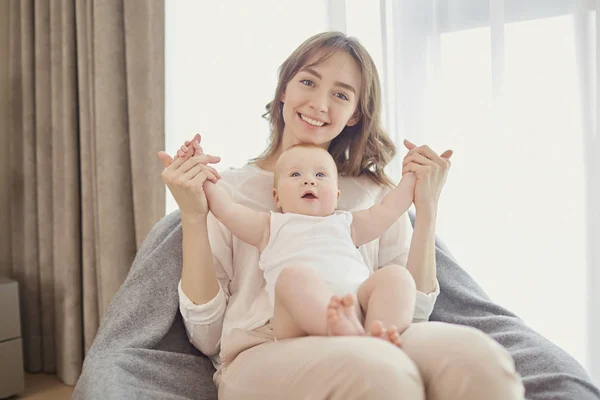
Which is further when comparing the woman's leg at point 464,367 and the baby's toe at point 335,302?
the baby's toe at point 335,302

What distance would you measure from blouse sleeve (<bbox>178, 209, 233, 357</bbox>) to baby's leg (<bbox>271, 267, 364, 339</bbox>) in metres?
0.26

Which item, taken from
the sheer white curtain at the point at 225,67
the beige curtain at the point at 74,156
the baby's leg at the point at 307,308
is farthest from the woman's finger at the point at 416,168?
the beige curtain at the point at 74,156

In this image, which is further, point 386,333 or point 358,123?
point 358,123

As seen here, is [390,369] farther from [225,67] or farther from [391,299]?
[225,67]

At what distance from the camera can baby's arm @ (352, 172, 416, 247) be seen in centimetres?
146

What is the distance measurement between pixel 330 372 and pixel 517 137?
1.15m

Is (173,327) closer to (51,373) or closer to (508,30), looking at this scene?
(508,30)

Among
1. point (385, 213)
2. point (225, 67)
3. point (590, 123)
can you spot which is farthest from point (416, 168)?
point (225, 67)

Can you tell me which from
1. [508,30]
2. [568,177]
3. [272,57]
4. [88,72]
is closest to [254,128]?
[272,57]

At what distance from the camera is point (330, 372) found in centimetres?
97

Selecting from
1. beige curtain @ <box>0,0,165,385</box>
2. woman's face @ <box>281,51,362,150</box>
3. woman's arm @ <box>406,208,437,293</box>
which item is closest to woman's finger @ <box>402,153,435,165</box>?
woman's arm @ <box>406,208,437,293</box>

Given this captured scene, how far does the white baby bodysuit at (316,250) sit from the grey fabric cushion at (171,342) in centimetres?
28

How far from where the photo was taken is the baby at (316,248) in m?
1.12

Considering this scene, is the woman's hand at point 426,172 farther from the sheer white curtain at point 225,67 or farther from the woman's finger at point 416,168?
the sheer white curtain at point 225,67
